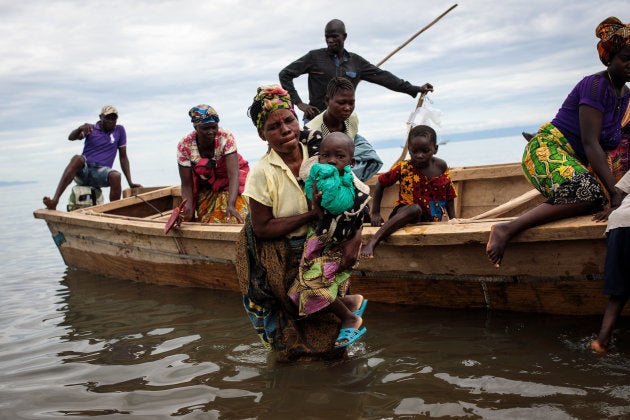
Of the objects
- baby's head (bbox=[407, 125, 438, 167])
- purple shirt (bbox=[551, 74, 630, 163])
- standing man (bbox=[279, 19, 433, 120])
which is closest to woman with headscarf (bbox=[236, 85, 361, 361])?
baby's head (bbox=[407, 125, 438, 167])

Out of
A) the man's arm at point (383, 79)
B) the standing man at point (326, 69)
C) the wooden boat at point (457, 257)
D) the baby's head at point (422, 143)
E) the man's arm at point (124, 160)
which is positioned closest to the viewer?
the wooden boat at point (457, 257)

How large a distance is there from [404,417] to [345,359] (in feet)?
2.51

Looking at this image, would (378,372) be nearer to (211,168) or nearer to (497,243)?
(497,243)

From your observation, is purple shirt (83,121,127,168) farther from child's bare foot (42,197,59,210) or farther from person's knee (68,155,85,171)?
child's bare foot (42,197,59,210)

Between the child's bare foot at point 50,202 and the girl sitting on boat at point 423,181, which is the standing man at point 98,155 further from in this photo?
the girl sitting on boat at point 423,181

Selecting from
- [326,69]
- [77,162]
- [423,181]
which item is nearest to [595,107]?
[423,181]

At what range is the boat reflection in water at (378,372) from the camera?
2.79 m

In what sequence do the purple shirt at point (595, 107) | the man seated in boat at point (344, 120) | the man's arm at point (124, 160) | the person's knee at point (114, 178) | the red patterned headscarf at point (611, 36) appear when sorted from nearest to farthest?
the red patterned headscarf at point (611, 36)
the purple shirt at point (595, 107)
the man seated in boat at point (344, 120)
the person's knee at point (114, 178)
the man's arm at point (124, 160)

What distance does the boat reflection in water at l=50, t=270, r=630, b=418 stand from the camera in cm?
279

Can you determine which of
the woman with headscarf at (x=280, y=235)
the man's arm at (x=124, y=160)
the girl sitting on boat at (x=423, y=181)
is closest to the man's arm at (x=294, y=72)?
the girl sitting on boat at (x=423, y=181)

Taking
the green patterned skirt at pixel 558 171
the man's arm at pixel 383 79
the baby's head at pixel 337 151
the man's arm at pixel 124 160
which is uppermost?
the man's arm at pixel 383 79

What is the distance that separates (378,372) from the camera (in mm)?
3283

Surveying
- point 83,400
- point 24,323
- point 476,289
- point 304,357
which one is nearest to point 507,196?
point 476,289

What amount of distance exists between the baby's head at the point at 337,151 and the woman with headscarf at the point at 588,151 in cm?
112
